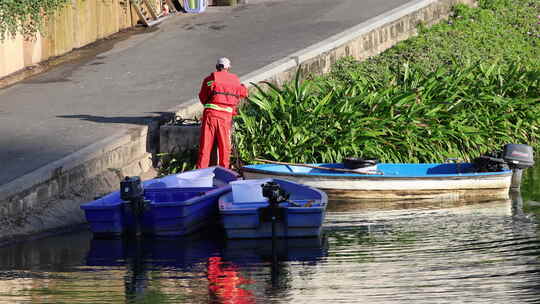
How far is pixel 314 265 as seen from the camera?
1272cm

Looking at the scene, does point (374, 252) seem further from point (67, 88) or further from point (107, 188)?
point (67, 88)

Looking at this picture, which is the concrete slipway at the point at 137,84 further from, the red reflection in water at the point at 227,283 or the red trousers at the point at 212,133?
the red reflection in water at the point at 227,283

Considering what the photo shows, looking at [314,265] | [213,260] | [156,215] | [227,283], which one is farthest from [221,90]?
[227,283]

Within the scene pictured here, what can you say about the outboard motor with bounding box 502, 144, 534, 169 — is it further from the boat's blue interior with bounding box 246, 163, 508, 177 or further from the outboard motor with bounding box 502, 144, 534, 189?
the boat's blue interior with bounding box 246, 163, 508, 177

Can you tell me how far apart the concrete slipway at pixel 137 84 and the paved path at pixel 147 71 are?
0.02 metres

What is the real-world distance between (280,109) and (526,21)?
1280 centimetres

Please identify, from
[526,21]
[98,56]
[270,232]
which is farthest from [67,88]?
[526,21]

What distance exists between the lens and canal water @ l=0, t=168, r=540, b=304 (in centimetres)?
1130

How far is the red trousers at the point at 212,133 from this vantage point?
16.6 m

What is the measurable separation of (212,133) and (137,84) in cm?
446

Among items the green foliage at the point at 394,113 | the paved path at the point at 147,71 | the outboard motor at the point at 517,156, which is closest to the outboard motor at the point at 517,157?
the outboard motor at the point at 517,156

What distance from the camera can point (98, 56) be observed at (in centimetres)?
2320

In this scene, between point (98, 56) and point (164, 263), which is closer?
point (164, 263)

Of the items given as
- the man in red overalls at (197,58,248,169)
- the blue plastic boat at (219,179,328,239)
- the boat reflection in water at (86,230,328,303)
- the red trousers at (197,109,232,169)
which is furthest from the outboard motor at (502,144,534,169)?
the boat reflection in water at (86,230,328,303)
